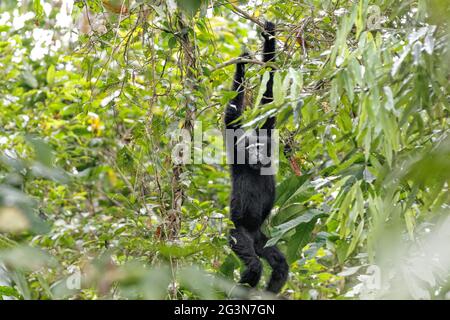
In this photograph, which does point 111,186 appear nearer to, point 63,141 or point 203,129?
point 63,141

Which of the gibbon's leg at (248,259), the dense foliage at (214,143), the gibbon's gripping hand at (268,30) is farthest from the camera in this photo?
the gibbon's leg at (248,259)

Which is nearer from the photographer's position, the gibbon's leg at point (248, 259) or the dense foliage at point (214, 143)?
the dense foliage at point (214, 143)

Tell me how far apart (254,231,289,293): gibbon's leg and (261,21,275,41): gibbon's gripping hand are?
160cm

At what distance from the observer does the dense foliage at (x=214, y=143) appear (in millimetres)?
1732

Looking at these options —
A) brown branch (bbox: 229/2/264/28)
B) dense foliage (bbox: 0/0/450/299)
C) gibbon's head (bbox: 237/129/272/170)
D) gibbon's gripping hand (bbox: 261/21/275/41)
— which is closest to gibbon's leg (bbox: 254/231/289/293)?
dense foliage (bbox: 0/0/450/299)

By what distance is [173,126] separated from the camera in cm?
366

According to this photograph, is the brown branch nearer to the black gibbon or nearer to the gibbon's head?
the black gibbon

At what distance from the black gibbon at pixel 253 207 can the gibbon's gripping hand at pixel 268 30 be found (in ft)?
1.34

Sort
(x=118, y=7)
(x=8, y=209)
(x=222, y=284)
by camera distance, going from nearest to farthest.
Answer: (x=8, y=209) → (x=222, y=284) → (x=118, y=7)

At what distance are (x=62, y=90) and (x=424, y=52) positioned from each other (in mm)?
4847

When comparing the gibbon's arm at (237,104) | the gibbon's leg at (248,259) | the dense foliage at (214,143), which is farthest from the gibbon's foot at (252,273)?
the gibbon's arm at (237,104)

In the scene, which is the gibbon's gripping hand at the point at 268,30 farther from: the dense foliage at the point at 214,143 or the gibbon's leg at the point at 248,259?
the gibbon's leg at the point at 248,259
